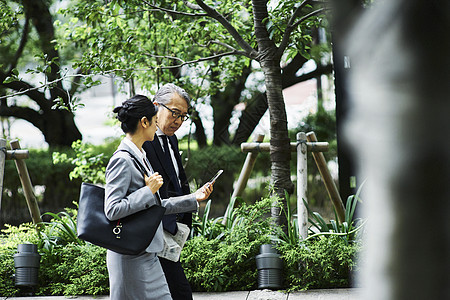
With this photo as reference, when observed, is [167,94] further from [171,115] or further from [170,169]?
[170,169]

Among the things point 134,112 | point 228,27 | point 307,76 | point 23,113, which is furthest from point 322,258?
point 23,113

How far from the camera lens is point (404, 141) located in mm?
485

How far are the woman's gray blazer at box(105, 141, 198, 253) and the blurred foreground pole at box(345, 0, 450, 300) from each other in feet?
8.08

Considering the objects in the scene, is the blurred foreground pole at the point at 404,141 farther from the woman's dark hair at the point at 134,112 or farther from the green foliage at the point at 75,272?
the green foliage at the point at 75,272

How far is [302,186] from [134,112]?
307 centimetres

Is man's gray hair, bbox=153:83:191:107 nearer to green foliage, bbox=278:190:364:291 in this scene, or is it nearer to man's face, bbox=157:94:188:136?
man's face, bbox=157:94:188:136

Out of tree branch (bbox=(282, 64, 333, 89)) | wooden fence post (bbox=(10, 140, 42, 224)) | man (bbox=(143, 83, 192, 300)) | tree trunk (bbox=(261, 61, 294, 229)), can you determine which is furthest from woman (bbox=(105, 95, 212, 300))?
tree branch (bbox=(282, 64, 333, 89))

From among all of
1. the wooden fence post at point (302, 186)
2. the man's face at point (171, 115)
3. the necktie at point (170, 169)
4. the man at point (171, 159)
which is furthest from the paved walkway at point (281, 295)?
the man's face at point (171, 115)

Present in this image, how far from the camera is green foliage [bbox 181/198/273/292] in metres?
5.46

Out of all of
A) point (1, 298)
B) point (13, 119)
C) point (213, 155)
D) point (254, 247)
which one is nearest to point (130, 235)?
point (254, 247)

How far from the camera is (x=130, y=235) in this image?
2.88 m

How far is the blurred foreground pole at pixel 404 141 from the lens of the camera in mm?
486

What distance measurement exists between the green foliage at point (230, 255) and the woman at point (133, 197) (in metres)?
2.37

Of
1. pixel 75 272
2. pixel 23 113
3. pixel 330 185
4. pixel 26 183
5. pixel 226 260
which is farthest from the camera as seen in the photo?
pixel 23 113
